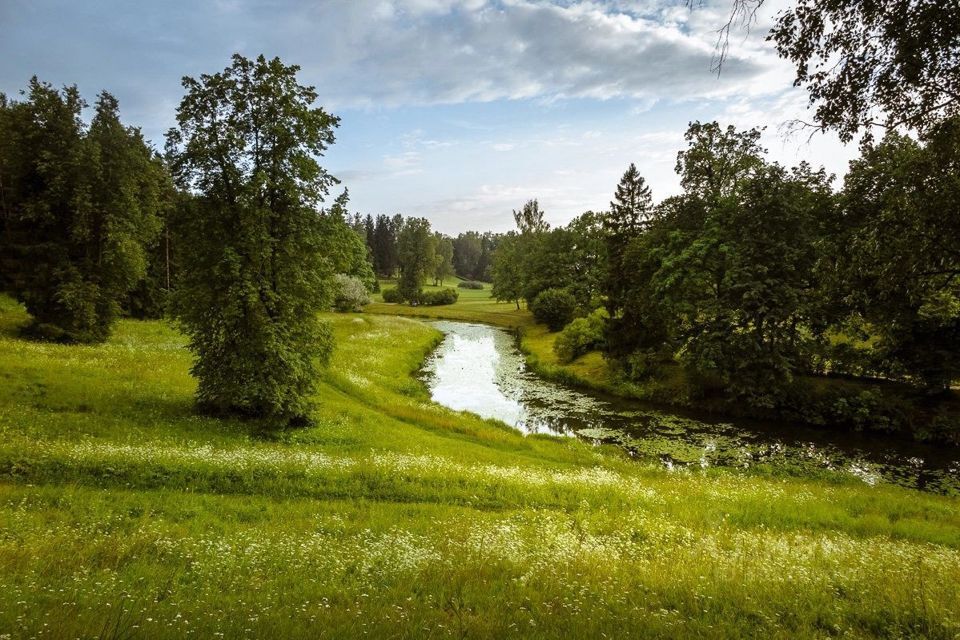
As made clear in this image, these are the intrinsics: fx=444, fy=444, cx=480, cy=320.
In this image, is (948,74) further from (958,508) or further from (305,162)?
(305,162)

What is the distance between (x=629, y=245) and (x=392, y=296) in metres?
76.7

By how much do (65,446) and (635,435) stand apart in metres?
23.3

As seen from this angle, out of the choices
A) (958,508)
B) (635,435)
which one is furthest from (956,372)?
(635,435)

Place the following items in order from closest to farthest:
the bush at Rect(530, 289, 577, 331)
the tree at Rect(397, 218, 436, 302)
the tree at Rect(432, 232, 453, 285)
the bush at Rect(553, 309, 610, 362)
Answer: the bush at Rect(553, 309, 610, 362), the bush at Rect(530, 289, 577, 331), the tree at Rect(397, 218, 436, 302), the tree at Rect(432, 232, 453, 285)

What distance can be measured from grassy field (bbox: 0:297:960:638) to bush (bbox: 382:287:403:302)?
278 feet

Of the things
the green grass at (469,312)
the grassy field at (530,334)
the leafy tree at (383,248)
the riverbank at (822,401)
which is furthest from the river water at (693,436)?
the leafy tree at (383,248)

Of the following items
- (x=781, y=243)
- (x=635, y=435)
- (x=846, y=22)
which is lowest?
(x=635, y=435)

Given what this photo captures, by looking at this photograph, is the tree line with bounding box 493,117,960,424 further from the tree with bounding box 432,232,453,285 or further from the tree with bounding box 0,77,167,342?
the tree with bounding box 432,232,453,285

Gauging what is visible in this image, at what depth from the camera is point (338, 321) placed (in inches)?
2457

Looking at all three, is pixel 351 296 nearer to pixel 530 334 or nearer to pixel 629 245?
pixel 530 334

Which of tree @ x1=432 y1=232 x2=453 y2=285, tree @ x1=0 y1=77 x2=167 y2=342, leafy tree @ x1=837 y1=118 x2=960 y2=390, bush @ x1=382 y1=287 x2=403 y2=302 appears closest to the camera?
leafy tree @ x1=837 y1=118 x2=960 y2=390

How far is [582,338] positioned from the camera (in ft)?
137

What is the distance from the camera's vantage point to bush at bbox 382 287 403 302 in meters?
105

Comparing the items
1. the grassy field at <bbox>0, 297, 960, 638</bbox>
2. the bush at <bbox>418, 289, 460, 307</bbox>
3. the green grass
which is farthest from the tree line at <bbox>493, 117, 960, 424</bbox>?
the bush at <bbox>418, 289, 460, 307</bbox>
